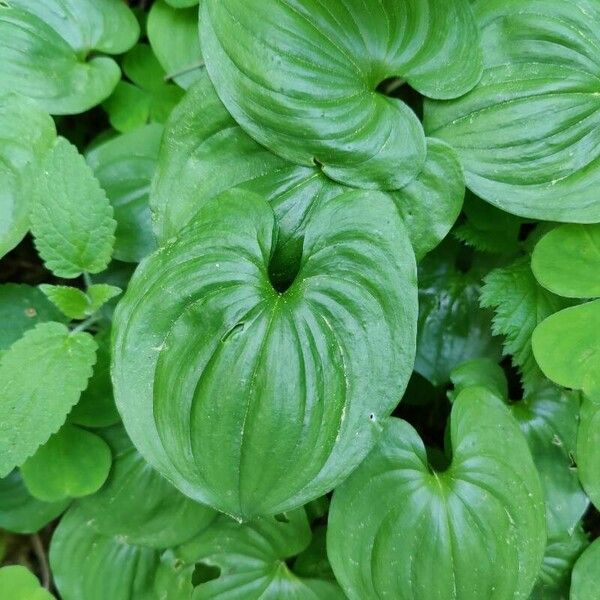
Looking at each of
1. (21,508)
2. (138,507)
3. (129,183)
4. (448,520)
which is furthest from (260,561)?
(129,183)

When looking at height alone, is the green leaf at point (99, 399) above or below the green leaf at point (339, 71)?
below

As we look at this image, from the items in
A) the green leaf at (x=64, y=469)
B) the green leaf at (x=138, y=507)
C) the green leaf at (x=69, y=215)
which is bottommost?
the green leaf at (x=138, y=507)

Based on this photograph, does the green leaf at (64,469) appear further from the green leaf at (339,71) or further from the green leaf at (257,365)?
the green leaf at (339,71)

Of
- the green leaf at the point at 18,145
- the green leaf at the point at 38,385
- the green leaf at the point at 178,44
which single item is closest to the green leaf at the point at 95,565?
the green leaf at the point at 38,385

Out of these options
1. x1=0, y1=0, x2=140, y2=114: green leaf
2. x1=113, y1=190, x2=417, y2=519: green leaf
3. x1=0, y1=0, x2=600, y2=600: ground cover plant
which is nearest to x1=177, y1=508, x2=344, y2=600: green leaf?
x1=0, y1=0, x2=600, y2=600: ground cover plant

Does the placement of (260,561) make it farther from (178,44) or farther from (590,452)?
(178,44)

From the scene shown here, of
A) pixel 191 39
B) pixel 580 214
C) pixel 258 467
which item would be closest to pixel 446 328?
pixel 580 214

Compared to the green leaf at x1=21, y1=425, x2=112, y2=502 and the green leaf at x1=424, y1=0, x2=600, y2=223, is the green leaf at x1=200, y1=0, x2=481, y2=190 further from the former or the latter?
Result: the green leaf at x1=21, y1=425, x2=112, y2=502
